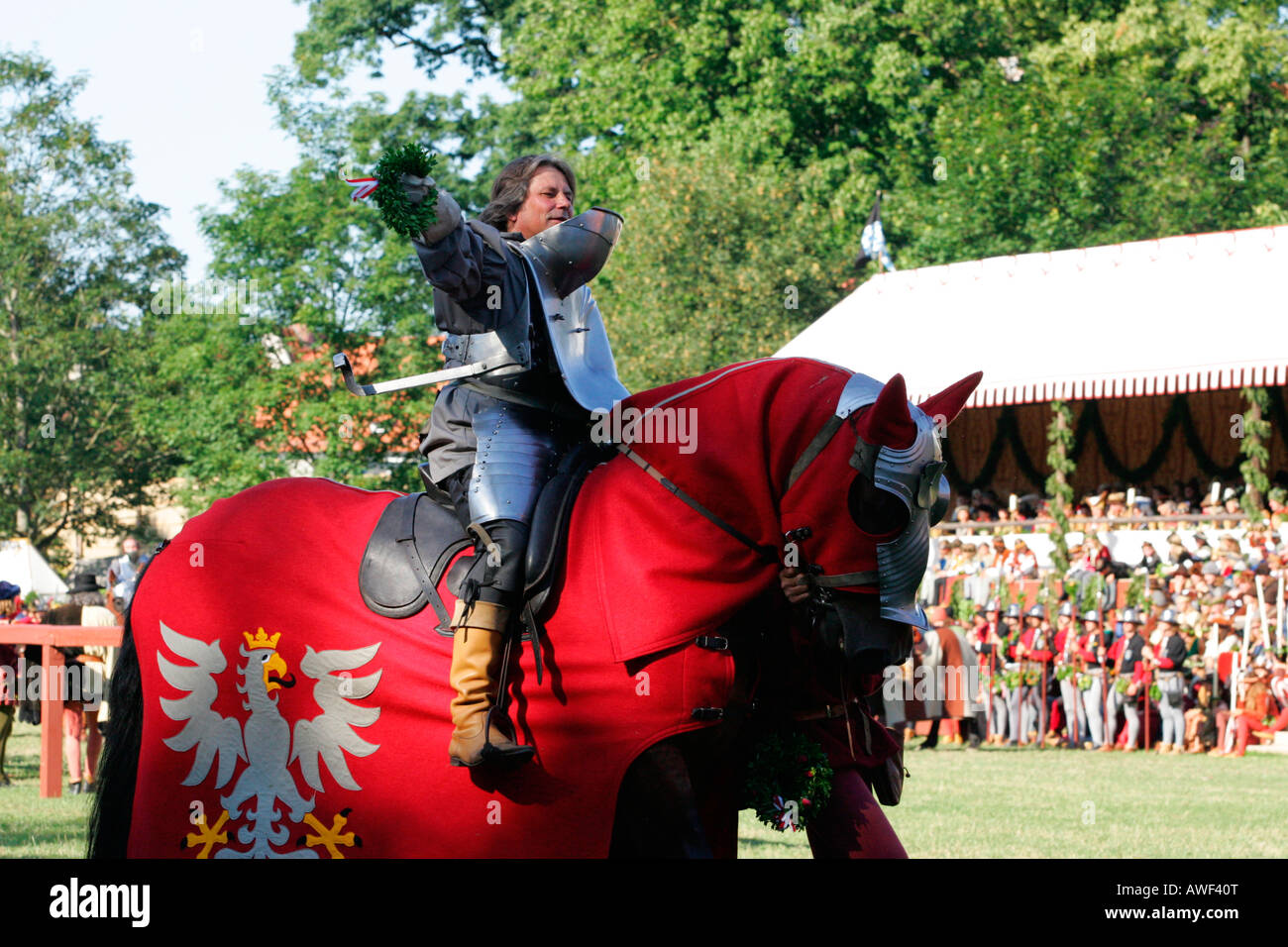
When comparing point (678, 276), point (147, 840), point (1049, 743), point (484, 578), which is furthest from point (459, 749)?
point (678, 276)

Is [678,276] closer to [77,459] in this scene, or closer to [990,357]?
[990,357]

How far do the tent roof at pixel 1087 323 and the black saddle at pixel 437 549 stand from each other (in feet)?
67.1

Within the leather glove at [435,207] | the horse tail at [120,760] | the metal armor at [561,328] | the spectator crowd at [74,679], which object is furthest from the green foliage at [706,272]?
the leather glove at [435,207]

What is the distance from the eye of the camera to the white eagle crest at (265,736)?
509 cm

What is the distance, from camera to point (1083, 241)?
117 ft

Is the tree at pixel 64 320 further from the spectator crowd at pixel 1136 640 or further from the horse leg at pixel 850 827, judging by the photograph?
the horse leg at pixel 850 827

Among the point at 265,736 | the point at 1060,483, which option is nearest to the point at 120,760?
the point at 265,736

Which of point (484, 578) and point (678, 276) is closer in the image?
point (484, 578)

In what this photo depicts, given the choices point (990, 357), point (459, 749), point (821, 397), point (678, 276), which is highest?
point (678, 276)

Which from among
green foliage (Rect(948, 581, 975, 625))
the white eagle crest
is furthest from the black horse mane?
green foliage (Rect(948, 581, 975, 625))

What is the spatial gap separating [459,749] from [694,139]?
114 ft

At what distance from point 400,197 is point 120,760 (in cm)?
248

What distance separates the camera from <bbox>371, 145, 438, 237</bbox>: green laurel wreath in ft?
14.3
